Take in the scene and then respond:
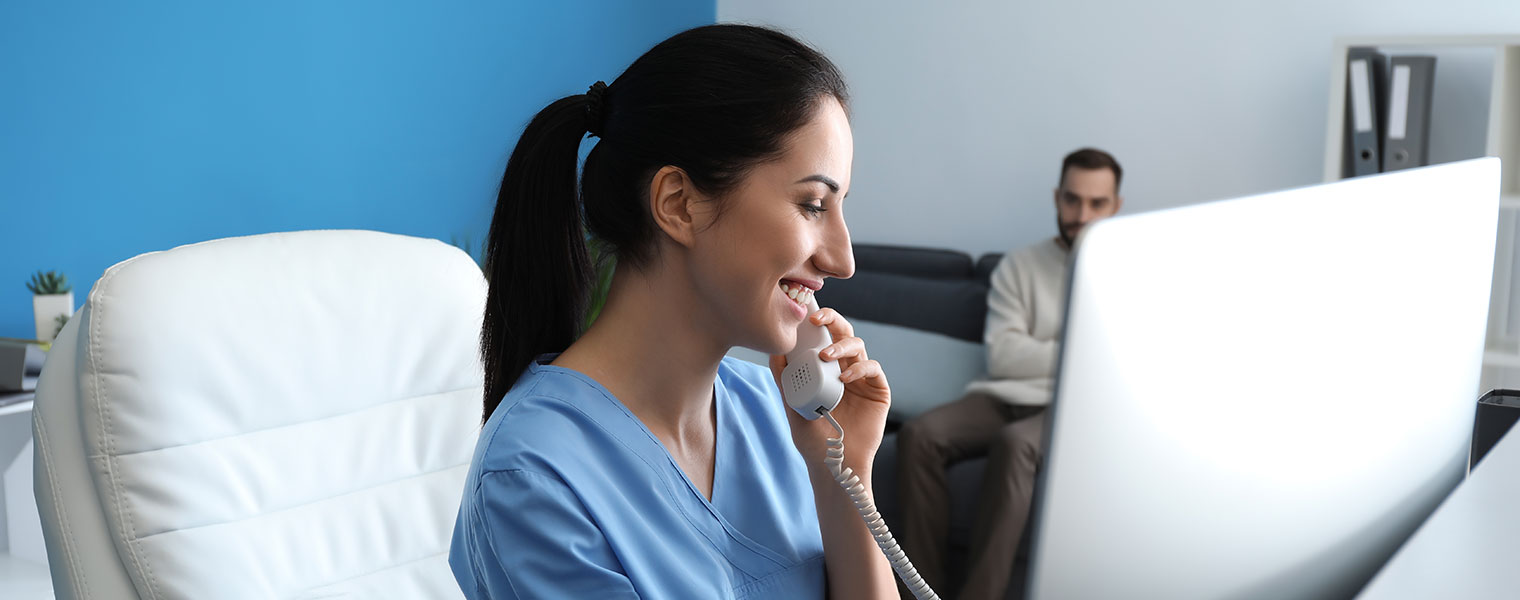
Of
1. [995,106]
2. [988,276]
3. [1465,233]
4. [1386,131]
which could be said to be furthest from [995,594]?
[1465,233]

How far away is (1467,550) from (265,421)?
101 cm

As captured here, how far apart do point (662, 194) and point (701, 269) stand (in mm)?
74

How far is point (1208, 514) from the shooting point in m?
0.52

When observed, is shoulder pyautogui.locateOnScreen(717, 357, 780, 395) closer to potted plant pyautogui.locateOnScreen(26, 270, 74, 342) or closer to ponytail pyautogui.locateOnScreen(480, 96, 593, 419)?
ponytail pyautogui.locateOnScreen(480, 96, 593, 419)

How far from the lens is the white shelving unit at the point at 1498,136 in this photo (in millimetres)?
2674

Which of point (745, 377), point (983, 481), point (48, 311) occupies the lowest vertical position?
point (983, 481)

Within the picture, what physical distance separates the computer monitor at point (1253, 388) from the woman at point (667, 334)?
0.45 metres

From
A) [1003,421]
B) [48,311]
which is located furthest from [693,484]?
[1003,421]

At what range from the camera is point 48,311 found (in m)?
2.33

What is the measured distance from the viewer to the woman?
89 cm

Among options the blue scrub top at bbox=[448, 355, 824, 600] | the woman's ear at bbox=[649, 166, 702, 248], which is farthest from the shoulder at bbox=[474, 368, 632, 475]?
the woman's ear at bbox=[649, 166, 702, 248]

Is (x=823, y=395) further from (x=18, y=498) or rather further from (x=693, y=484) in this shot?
(x=18, y=498)

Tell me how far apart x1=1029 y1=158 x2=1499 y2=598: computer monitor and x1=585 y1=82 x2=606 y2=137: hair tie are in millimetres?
653

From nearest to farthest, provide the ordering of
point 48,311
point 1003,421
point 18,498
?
point 18,498 < point 48,311 < point 1003,421
